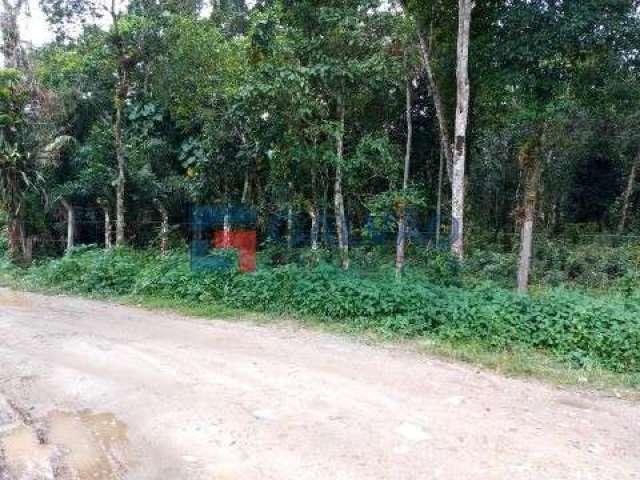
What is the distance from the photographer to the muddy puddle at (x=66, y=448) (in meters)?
3.15

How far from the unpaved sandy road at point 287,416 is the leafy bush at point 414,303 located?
0.90 metres

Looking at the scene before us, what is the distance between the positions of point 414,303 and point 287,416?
324 centimetres

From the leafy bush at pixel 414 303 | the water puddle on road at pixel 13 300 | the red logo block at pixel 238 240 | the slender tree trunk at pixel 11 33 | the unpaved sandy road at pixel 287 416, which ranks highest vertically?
the slender tree trunk at pixel 11 33

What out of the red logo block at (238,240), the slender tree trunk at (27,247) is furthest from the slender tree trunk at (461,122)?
the slender tree trunk at (27,247)

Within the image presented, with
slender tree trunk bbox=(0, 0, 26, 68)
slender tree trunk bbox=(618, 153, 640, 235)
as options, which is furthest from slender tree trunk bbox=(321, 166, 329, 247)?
slender tree trunk bbox=(618, 153, 640, 235)

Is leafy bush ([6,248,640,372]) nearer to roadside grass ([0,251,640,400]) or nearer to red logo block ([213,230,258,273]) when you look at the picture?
roadside grass ([0,251,640,400])

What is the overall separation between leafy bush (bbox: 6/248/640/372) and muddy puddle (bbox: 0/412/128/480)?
143 inches

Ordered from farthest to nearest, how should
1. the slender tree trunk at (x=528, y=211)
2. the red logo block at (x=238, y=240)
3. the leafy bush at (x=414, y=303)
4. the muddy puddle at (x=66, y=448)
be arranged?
the red logo block at (x=238, y=240) → the slender tree trunk at (x=528, y=211) → the leafy bush at (x=414, y=303) → the muddy puddle at (x=66, y=448)

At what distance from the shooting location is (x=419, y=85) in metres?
13.1

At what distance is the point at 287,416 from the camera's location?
3881 millimetres

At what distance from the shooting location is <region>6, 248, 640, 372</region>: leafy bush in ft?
18.3

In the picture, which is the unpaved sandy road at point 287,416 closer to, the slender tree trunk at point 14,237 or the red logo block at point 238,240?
the red logo block at point 238,240

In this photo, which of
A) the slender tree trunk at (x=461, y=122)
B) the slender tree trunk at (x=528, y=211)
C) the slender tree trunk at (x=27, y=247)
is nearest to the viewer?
the slender tree trunk at (x=461, y=122)

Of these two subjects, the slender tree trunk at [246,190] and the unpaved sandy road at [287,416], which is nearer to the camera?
the unpaved sandy road at [287,416]
